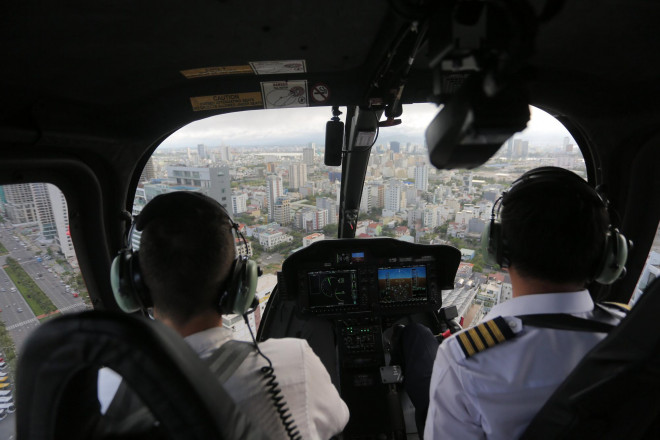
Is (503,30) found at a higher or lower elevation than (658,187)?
higher

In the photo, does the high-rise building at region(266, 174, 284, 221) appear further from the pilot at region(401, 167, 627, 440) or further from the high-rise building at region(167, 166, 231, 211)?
the pilot at region(401, 167, 627, 440)

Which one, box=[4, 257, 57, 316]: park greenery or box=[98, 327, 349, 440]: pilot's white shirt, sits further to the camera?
box=[4, 257, 57, 316]: park greenery

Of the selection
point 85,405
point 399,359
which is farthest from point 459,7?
point 399,359

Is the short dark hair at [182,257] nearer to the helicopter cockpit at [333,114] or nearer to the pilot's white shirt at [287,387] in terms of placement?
the pilot's white shirt at [287,387]

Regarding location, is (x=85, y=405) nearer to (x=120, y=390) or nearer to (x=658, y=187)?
(x=120, y=390)

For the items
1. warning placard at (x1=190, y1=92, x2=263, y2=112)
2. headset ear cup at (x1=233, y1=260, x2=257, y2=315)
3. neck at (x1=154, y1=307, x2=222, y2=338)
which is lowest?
neck at (x1=154, y1=307, x2=222, y2=338)

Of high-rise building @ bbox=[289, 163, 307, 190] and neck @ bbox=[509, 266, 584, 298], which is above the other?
high-rise building @ bbox=[289, 163, 307, 190]

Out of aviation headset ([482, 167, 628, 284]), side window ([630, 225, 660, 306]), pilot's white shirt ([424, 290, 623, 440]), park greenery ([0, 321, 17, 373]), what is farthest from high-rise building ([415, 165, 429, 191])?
park greenery ([0, 321, 17, 373])

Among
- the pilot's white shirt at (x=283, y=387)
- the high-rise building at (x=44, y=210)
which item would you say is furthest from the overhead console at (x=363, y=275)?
the pilot's white shirt at (x=283, y=387)
